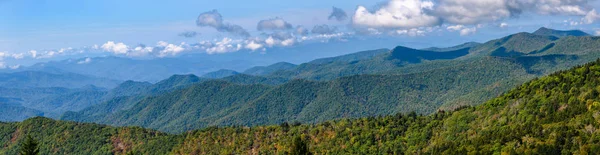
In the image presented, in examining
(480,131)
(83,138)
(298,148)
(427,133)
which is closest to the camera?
(298,148)

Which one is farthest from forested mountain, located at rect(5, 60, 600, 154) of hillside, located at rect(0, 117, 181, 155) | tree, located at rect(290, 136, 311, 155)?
hillside, located at rect(0, 117, 181, 155)

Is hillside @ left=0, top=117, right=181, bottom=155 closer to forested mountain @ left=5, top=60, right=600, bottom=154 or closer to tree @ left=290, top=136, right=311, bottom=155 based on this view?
forested mountain @ left=5, top=60, right=600, bottom=154

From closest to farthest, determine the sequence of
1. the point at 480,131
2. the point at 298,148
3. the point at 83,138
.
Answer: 1. the point at 298,148
2. the point at 480,131
3. the point at 83,138

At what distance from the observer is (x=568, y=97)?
103125 mm

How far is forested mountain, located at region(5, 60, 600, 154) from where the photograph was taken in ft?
282

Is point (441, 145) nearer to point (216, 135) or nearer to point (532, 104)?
point (532, 104)

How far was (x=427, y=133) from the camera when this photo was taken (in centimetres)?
12219

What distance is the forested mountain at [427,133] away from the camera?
86062 mm

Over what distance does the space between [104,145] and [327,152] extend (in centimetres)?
8520

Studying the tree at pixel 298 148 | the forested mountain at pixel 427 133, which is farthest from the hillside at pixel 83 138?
the tree at pixel 298 148

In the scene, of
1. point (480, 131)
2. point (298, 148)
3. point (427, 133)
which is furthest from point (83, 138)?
point (480, 131)

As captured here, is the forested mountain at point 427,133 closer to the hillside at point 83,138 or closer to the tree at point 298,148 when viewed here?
the tree at point 298,148

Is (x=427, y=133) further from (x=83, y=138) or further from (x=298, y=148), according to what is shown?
(x=83, y=138)

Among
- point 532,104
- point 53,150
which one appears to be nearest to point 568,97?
point 532,104
